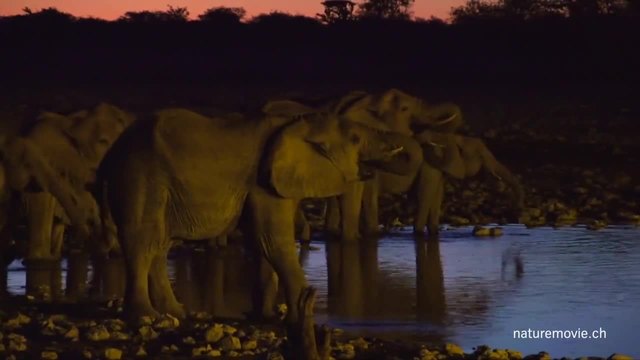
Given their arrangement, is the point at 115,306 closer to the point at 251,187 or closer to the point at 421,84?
the point at 251,187

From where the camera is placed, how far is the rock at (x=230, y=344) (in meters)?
10.9

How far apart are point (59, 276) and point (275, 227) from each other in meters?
3.56

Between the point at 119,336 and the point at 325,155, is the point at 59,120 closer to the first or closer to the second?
the point at 325,155

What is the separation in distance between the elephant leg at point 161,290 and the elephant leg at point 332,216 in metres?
5.90

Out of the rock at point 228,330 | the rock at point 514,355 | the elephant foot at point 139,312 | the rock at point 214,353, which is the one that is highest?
the elephant foot at point 139,312

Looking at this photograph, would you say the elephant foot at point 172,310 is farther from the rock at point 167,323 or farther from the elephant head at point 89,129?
the elephant head at point 89,129

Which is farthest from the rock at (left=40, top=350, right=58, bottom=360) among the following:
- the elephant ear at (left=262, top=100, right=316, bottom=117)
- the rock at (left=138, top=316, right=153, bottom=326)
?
the elephant ear at (left=262, top=100, right=316, bottom=117)

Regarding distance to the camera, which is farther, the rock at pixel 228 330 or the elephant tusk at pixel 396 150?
the elephant tusk at pixel 396 150

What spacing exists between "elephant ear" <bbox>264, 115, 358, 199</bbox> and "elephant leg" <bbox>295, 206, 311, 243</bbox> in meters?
5.27

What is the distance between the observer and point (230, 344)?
11.0 metres

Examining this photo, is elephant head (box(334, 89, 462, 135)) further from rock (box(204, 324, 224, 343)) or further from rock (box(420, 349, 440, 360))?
rock (box(420, 349, 440, 360))

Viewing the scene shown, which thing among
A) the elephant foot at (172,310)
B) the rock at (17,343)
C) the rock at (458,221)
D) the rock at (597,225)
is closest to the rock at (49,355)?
the rock at (17,343)

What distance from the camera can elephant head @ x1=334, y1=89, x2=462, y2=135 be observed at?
1917 cm

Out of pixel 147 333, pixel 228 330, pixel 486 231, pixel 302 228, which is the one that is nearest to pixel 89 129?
pixel 302 228
